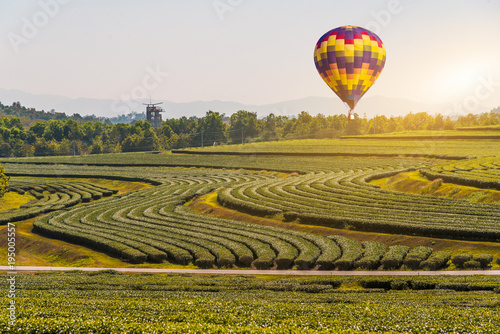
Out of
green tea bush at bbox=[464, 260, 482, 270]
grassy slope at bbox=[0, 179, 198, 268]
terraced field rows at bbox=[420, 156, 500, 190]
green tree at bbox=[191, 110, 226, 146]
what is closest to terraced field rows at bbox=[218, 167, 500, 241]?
green tea bush at bbox=[464, 260, 482, 270]

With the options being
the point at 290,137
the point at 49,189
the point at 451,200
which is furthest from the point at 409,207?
the point at 290,137

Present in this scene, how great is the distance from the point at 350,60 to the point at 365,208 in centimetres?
2422

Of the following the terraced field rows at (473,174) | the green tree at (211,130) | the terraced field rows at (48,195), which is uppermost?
the green tree at (211,130)

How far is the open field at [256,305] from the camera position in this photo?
16.5 meters

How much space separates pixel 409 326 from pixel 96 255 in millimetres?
29397

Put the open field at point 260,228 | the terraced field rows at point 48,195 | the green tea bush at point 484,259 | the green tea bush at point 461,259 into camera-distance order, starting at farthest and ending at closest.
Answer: the terraced field rows at point 48,195, the open field at point 260,228, the green tea bush at point 461,259, the green tea bush at point 484,259

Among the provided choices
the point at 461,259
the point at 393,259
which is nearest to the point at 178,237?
the point at 393,259

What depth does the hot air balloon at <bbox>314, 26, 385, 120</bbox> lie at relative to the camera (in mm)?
62719

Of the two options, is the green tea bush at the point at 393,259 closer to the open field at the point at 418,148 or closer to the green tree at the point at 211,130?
the open field at the point at 418,148

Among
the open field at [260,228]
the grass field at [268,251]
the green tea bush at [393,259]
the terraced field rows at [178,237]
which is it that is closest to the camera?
the grass field at [268,251]

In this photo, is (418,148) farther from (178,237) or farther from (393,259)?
(393,259)

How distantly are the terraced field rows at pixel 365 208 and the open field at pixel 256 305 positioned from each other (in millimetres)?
10892

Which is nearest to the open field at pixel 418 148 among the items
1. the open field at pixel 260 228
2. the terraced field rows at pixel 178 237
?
the open field at pixel 260 228

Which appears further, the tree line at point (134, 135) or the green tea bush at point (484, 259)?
the tree line at point (134, 135)
